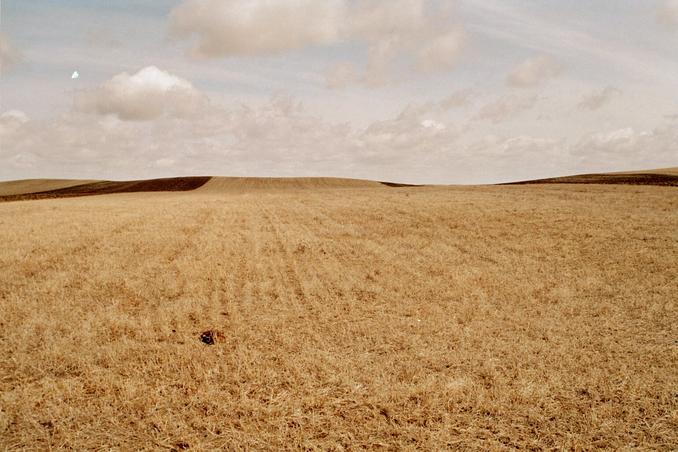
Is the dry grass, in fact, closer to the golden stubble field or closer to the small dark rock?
the golden stubble field

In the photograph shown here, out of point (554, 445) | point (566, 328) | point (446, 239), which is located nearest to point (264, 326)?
point (554, 445)

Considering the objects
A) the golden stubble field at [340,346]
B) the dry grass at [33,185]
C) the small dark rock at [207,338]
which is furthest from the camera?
the dry grass at [33,185]

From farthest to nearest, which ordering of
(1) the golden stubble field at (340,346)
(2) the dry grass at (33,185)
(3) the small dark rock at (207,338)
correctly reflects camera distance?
(2) the dry grass at (33,185)
(3) the small dark rock at (207,338)
(1) the golden stubble field at (340,346)

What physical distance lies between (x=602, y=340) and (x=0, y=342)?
1181cm

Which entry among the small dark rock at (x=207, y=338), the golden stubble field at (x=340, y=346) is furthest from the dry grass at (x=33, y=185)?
the small dark rock at (x=207, y=338)

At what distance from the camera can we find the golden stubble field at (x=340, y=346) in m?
5.59

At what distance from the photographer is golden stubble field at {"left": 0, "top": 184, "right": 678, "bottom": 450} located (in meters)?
5.59

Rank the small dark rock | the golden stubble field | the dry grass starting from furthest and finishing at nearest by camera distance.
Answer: the dry grass → the small dark rock → the golden stubble field

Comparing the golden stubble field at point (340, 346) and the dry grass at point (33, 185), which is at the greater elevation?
the dry grass at point (33, 185)

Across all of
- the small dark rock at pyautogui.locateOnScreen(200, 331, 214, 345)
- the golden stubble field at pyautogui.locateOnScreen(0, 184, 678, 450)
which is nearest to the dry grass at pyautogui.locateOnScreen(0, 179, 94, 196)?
the golden stubble field at pyautogui.locateOnScreen(0, 184, 678, 450)

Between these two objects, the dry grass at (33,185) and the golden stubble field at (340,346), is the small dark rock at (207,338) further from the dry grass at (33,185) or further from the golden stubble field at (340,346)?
the dry grass at (33,185)

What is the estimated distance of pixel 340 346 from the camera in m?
8.17

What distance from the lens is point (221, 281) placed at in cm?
1273

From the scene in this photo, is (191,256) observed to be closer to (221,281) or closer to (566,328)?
(221,281)
